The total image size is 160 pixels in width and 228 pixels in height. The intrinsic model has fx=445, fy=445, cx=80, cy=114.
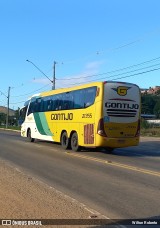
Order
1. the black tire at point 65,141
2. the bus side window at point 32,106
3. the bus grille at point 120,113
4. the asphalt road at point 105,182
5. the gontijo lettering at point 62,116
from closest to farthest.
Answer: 1. the asphalt road at point 105,182
2. the bus grille at point 120,113
3. the gontijo lettering at point 62,116
4. the black tire at point 65,141
5. the bus side window at point 32,106

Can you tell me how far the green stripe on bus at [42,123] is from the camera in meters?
27.8

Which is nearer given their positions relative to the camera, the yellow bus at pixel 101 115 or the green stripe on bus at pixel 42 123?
the yellow bus at pixel 101 115

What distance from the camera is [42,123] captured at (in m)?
28.6

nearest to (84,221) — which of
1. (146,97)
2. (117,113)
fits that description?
(117,113)

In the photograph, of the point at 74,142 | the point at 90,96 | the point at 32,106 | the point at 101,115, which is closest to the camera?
the point at 101,115

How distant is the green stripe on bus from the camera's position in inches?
1094

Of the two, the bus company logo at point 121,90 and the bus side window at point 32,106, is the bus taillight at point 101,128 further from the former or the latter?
the bus side window at point 32,106

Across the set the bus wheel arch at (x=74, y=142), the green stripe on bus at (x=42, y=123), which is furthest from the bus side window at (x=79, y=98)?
the green stripe on bus at (x=42, y=123)

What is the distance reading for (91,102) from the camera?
21.4 m

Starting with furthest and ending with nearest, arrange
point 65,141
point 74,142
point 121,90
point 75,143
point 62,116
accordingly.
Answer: point 62,116, point 65,141, point 74,142, point 75,143, point 121,90

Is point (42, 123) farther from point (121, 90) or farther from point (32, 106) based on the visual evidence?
point (121, 90)

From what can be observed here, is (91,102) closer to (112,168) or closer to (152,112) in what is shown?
(112,168)

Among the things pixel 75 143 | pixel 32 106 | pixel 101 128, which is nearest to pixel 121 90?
pixel 101 128

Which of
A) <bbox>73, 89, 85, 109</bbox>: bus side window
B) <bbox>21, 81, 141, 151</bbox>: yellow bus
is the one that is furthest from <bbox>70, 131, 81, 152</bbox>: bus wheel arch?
<bbox>73, 89, 85, 109</bbox>: bus side window
